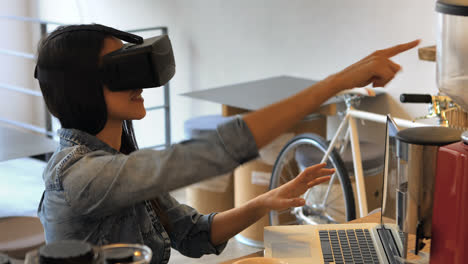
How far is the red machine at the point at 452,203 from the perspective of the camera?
1.14m

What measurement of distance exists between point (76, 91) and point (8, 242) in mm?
1237

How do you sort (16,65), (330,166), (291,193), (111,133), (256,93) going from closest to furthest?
(111,133) < (291,193) < (330,166) < (256,93) < (16,65)

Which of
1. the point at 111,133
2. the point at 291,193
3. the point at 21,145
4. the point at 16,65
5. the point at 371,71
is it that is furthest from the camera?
the point at 16,65

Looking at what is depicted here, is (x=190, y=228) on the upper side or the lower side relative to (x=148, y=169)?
lower

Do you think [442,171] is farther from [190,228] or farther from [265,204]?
[190,228]

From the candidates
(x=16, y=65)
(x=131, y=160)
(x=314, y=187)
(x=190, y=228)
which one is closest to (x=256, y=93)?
(x=314, y=187)

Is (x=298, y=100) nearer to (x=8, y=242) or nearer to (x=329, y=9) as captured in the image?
(x=8, y=242)

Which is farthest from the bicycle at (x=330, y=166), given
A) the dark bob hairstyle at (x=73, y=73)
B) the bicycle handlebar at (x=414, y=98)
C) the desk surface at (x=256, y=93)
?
the dark bob hairstyle at (x=73, y=73)

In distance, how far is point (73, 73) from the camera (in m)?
1.20

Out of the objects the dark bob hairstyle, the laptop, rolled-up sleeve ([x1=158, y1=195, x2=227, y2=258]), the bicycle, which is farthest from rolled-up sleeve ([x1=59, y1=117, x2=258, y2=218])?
the bicycle

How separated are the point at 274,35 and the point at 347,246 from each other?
2.62 m

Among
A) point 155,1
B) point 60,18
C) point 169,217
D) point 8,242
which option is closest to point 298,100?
point 169,217

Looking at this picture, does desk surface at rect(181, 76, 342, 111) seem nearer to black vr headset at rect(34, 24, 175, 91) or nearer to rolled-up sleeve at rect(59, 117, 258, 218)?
black vr headset at rect(34, 24, 175, 91)

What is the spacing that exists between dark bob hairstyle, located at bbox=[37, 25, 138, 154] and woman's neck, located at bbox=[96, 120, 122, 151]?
0.20 ft
